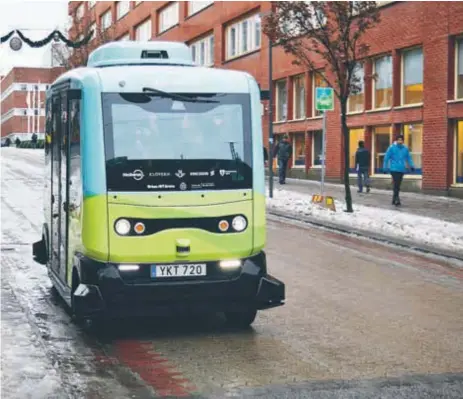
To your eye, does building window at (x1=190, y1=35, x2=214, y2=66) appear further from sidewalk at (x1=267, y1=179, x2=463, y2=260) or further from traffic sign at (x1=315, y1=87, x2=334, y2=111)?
traffic sign at (x1=315, y1=87, x2=334, y2=111)

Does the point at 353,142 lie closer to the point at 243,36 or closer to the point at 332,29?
the point at 332,29

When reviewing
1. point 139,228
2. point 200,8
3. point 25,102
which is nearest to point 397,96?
point 139,228

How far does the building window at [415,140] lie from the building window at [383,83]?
4.71 ft

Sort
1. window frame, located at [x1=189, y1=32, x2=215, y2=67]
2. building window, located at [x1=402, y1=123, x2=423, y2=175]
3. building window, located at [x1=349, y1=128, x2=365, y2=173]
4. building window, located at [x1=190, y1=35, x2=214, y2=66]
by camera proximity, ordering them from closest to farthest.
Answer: building window, located at [x1=402, y1=123, x2=423, y2=175] → building window, located at [x1=349, y1=128, x2=365, y2=173] → window frame, located at [x1=189, y1=32, x2=215, y2=67] → building window, located at [x1=190, y1=35, x2=214, y2=66]

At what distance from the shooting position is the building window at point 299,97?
120 ft

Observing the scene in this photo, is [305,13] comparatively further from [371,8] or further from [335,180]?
[335,180]

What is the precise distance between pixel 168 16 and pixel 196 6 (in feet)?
18.1

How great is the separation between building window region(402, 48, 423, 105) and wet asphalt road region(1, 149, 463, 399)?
15310 millimetres

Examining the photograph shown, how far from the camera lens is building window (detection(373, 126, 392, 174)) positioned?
98.0ft

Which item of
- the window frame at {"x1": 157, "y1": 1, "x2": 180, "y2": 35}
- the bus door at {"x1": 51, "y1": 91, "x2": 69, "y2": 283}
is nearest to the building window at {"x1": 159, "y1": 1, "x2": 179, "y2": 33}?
the window frame at {"x1": 157, "y1": 1, "x2": 180, "y2": 35}

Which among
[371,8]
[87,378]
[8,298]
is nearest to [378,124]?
[371,8]

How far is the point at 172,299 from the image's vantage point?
8.66m

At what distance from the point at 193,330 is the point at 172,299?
685 mm

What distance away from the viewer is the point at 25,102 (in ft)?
399
